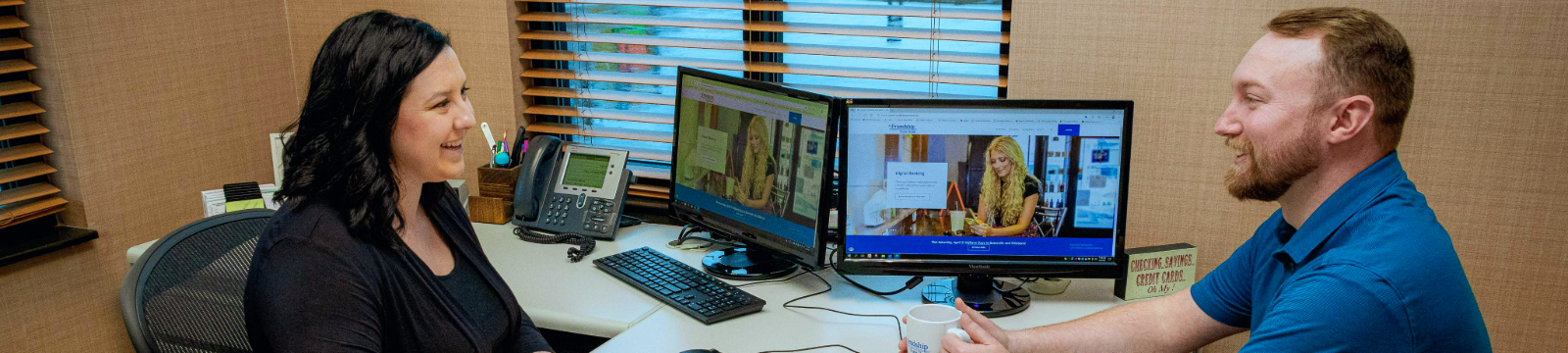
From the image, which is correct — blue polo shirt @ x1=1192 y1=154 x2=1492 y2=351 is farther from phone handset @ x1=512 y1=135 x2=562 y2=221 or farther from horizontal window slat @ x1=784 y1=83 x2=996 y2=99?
phone handset @ x1=512 y1=135 x2=562 y2=221

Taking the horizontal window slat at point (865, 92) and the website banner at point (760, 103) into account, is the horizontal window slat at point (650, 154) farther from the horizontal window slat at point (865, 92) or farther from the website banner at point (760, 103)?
the website banner at point (760, 103)

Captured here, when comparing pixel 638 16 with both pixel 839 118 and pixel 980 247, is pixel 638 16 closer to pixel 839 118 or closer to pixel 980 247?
pixel 839 118

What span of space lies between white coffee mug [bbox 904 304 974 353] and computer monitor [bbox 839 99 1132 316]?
44cm

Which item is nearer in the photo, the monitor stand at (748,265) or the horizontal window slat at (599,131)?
the monitor stand at (748,265)

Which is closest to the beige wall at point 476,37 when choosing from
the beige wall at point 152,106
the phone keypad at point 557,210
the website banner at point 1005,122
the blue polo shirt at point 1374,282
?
the beige wall at point 152,106

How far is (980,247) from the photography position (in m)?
1.85

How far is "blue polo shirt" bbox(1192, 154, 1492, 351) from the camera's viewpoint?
116 cm

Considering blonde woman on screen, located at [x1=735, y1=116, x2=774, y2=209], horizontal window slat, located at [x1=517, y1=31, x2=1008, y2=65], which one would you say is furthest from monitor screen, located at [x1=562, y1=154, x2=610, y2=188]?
blonde woman on screen, located at [x1=735, y1=116, x2=774, y2=209]

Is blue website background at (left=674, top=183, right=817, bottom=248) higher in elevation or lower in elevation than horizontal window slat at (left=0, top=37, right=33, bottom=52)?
lower

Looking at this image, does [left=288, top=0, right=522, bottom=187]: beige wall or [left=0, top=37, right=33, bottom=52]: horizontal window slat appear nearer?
[left=0, top=37, right=33, bottom=52]: horizontal window slat

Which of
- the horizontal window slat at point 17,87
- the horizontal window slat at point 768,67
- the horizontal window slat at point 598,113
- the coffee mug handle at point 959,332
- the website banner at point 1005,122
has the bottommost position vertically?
the coffee mug handle at point 959,332

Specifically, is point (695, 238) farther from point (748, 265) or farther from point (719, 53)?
point (719, 53)

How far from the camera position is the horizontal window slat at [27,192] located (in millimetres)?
2305

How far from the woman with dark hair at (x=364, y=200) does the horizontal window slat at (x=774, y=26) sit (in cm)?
105
